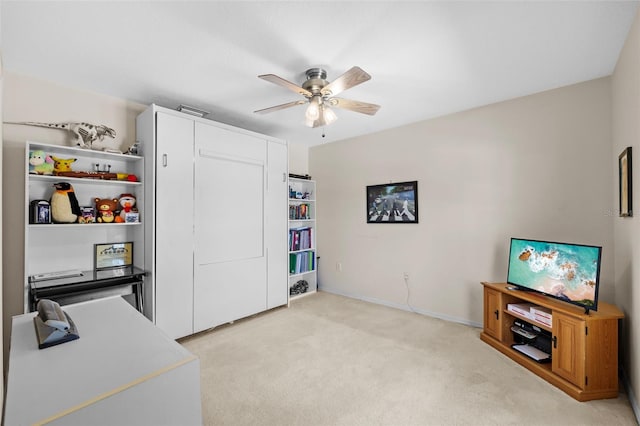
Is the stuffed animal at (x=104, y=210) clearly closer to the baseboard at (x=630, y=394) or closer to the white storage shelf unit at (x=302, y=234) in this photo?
the white storage shelf unit at (x=302, y=234)

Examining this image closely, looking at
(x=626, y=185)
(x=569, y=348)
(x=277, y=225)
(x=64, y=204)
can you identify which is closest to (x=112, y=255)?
(x=64, y=204)

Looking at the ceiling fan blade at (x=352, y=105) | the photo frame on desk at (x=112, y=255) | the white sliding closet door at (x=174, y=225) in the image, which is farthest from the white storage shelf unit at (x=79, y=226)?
the ceiling fan blade at (x=352, y=105)

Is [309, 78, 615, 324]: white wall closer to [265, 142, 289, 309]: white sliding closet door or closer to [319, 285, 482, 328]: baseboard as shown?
[319, 285, 482, 328]: baseboard

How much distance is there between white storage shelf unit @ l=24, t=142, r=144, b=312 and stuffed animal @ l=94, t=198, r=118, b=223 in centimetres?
6

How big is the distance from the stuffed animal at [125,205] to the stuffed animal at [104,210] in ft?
0.22

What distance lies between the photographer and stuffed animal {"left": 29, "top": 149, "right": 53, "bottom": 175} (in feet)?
7.73

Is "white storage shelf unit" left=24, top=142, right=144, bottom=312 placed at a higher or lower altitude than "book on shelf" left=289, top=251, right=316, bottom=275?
higher

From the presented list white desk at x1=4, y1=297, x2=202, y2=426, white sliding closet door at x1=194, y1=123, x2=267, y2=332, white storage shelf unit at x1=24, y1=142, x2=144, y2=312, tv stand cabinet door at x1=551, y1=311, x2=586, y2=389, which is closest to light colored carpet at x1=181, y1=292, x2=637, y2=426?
tv stand cabinet door at x1=551, y1=311, x2=586, y2=389

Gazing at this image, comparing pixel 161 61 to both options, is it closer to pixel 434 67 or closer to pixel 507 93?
pixel 434 67

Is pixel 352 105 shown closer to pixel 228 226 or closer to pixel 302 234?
pixel 228 226

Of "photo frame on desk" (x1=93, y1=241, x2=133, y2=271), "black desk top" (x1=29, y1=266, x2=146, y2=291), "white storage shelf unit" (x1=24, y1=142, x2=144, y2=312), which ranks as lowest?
"black desk top" (x1=29, y1=266, x2=146, y2=291)

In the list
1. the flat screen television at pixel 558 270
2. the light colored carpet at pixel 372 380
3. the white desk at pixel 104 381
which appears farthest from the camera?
the flat screen television at pixel 558 270

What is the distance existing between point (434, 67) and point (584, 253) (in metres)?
1.83

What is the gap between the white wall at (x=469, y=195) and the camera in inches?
102
